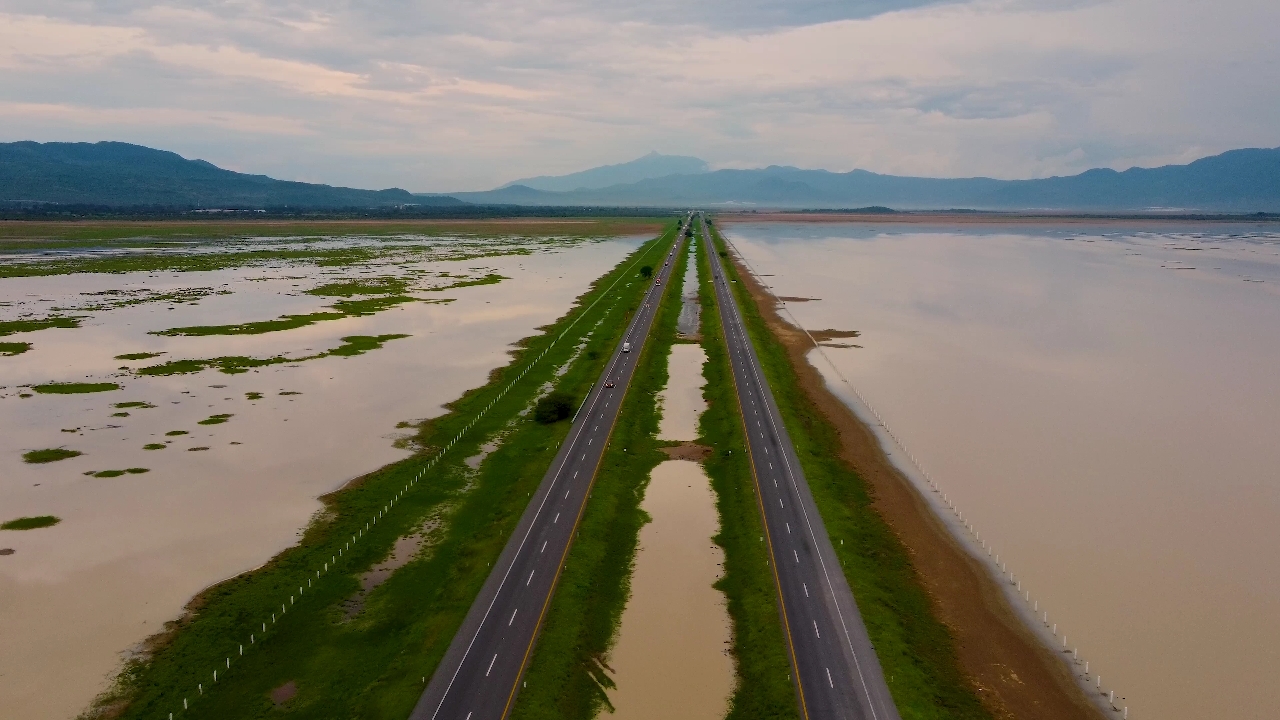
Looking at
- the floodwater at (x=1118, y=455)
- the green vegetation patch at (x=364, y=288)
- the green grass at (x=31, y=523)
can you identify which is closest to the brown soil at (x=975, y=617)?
the floodwater at (x=1118, y=455)

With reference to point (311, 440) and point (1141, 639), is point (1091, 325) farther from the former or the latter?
point (311, 440)

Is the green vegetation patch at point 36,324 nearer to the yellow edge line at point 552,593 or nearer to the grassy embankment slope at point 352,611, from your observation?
the grassy embankment slope at point 352,611

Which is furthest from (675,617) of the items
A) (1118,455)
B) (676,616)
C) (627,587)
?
(1118,455)

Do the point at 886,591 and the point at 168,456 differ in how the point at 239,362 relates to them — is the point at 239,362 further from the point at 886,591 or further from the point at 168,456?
the point at 886,591

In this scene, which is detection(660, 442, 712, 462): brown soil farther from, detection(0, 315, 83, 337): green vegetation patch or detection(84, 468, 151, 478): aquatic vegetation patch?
detection(0, 315, 83, 337): green vegetation patch

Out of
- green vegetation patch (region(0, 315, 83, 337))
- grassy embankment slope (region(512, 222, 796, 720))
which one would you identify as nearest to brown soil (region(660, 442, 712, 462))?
grassy embankment slope (region(512, 222, 796, 720))

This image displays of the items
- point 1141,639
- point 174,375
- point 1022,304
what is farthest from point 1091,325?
point 174,375
